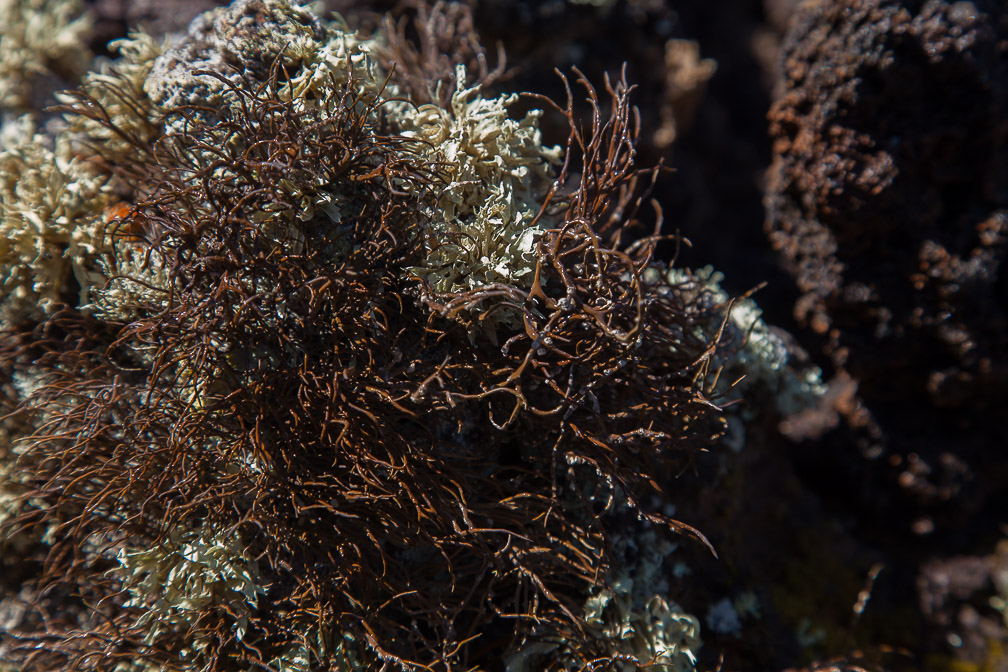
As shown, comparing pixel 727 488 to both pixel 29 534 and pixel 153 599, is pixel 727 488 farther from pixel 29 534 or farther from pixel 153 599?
pixel 29 534

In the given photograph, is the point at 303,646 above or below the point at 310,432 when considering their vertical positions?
below

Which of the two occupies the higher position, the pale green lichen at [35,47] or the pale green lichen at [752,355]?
the pale green lichen at [752,355]

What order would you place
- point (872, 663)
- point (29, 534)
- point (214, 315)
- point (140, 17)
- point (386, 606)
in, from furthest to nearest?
point (140, 17) < point (872, 663) < point (29, 534) < point (386, 606) < point (214, 315)

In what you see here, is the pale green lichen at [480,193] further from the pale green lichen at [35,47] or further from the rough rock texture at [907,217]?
the pale green lichen at [35,47]

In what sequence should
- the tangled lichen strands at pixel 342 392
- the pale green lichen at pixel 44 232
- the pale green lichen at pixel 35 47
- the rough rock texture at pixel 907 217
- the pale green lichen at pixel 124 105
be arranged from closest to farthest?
the tangled lichen strands at pixel 342 392 < the pale green lichen at pixel 44 232 < the pale green lichen at pixel 124 105 < the rough rock texture at pixel 907 217 < the pale green lichen at pixel 35 47

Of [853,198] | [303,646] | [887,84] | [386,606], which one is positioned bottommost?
[303,646]

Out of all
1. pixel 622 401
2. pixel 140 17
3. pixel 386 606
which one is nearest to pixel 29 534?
pixel 386 606

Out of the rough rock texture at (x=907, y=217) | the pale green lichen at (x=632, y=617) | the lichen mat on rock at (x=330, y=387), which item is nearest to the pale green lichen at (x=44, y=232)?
the lichen mat on rock at (x=330, y=387)
